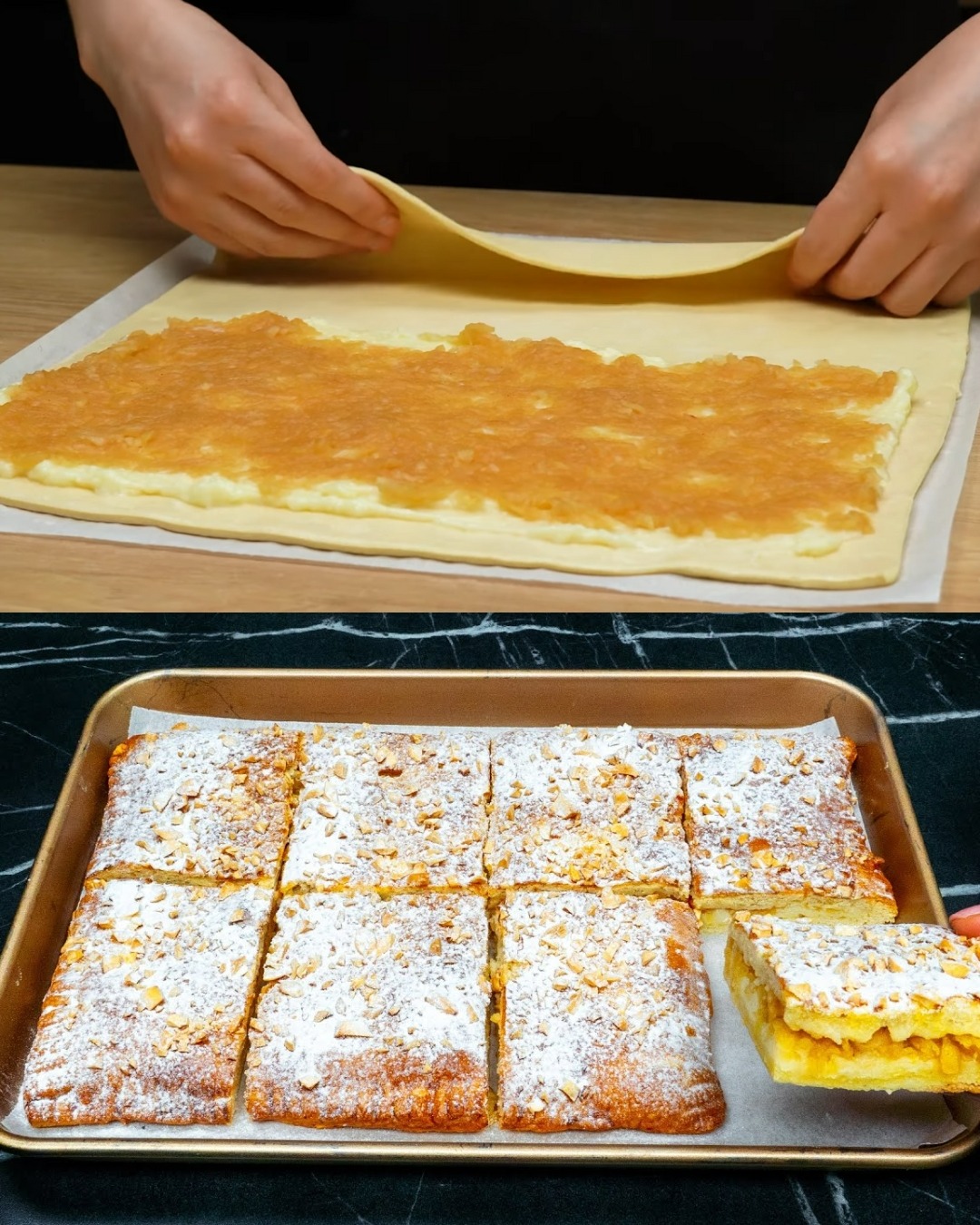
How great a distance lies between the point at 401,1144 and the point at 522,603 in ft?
1.88

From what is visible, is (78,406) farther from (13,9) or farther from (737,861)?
(13,9)

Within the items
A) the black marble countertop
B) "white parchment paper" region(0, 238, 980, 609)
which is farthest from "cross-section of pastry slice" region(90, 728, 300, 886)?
"white parchment paper" region(0, 238, 980, 609)

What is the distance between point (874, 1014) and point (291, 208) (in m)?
1.49

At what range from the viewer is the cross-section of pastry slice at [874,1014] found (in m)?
1.04

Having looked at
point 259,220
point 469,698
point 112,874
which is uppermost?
point 259,220

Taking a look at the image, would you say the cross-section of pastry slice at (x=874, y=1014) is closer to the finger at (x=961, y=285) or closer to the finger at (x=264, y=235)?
the finger at (x=961, y=285)

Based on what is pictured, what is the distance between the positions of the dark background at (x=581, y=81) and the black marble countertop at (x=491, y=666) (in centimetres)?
107

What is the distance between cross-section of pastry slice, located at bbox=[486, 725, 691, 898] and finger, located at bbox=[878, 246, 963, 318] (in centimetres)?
83

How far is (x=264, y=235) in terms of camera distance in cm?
201

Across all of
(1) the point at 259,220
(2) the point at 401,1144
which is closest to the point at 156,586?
(2) the point at 401,1144

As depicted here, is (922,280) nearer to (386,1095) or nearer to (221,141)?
(221,141)

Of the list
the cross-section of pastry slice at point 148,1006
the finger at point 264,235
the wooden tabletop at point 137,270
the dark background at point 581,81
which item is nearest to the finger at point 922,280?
the wooden tabletop at point 137,270

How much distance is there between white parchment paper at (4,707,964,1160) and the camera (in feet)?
3.68

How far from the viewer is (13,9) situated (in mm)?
2438
